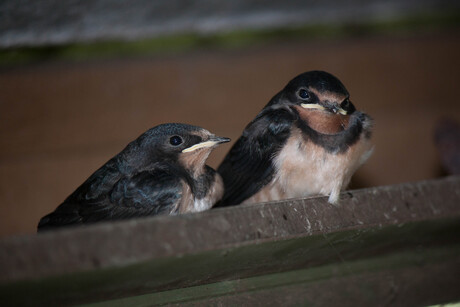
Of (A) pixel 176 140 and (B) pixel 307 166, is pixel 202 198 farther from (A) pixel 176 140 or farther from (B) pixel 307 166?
(B) pixel 307 166

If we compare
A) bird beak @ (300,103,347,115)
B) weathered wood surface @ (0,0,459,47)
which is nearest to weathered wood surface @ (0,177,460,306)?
bird beak @ (300,103,347,115)

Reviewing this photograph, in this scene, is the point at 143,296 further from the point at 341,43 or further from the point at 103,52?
the point at 341,43

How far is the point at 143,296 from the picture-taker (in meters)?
1.34

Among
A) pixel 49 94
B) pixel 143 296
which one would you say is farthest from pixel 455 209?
pixel 49 94

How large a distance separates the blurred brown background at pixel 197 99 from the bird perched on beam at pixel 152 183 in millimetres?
811

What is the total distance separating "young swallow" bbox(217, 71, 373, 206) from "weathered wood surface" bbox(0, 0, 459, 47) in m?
0.60

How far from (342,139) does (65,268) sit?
3.26ft

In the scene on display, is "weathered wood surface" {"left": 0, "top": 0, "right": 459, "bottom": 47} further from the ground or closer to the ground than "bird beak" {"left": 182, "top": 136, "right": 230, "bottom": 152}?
further from the ground

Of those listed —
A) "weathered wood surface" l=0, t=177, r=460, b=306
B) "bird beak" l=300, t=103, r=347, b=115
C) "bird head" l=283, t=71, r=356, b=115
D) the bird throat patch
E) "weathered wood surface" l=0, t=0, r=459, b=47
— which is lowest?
"weathered wood surface" l=0, t=177, r=460, b=306

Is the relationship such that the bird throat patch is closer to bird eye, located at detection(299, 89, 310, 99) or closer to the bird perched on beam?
bird eye, located at detection(299, 89, 310, 99)

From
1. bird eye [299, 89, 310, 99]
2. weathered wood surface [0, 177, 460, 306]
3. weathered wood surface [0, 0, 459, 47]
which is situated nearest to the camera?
weathered wood surface [0, 177, 460, 306]

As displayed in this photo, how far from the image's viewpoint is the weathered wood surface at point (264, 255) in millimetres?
1027

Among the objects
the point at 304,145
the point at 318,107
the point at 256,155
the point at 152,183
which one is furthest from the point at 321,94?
the point at 152,183

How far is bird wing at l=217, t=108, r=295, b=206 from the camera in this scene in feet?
5.78
